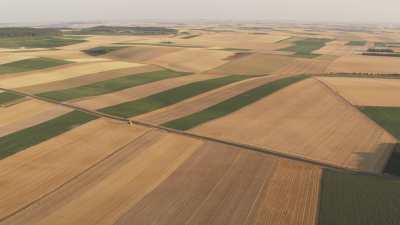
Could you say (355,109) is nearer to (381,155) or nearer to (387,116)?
(387,116)

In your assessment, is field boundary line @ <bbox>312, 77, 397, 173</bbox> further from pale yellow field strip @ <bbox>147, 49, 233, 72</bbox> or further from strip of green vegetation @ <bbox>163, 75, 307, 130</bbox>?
pale yellow field strip @ <bbox>147, 49, 233, 72</bbox>

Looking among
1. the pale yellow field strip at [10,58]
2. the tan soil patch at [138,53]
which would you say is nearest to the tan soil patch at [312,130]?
the tan soil patch at [138,53]

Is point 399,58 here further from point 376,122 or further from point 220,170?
point 220,170

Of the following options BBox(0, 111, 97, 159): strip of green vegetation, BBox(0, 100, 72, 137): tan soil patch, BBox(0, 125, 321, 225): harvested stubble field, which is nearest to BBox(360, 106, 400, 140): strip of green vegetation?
BBox(0, 125, 321, 225): harvested stubble field

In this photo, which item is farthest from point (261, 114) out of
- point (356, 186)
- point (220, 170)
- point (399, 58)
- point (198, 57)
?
point (399, 58)

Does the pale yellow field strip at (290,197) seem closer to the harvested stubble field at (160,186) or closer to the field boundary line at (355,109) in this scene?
the harvested stubble field at (160,186)

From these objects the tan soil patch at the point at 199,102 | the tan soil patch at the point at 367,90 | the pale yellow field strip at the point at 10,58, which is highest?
the pale yellow field strip at the point at 10,58
